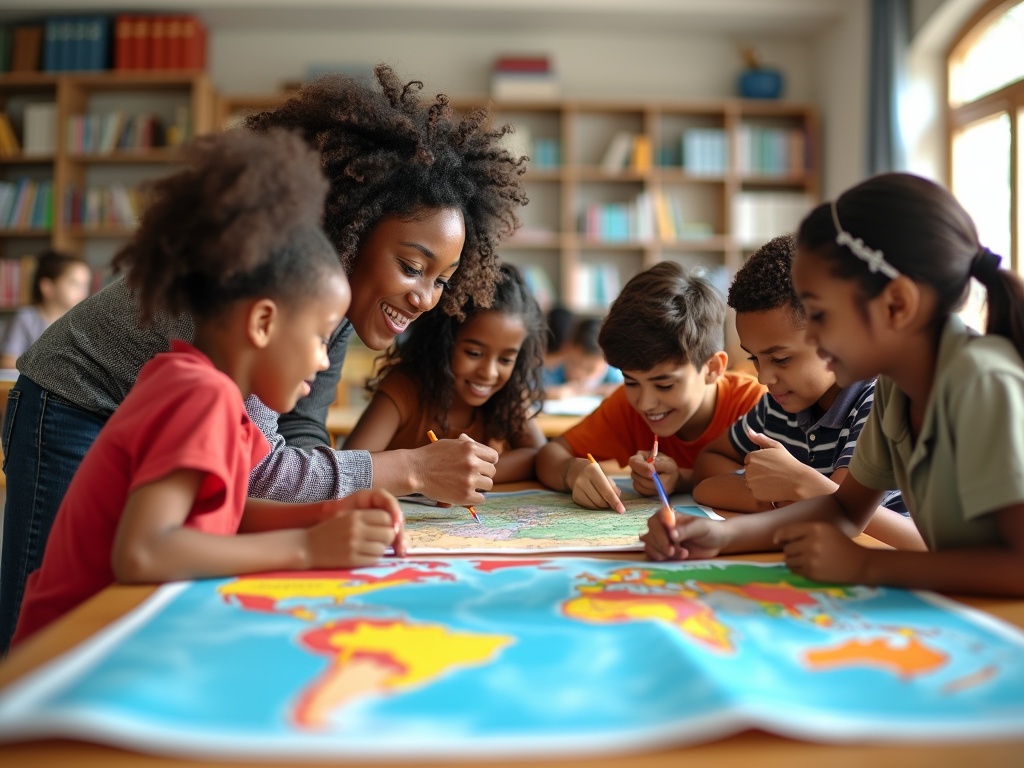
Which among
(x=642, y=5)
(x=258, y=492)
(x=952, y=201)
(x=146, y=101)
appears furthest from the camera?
(x=146, y=101)

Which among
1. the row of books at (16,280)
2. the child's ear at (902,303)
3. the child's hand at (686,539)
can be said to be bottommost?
the child's hand at (686,539)

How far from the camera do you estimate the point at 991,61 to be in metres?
4.62

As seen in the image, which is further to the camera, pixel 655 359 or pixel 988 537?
pixel 655 359

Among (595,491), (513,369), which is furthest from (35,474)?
(513,369)

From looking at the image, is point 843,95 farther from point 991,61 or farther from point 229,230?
point 229,230

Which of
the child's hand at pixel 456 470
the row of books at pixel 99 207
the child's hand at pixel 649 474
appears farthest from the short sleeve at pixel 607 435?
the row of books at pixel 99 207

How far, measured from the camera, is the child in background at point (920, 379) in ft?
2.82

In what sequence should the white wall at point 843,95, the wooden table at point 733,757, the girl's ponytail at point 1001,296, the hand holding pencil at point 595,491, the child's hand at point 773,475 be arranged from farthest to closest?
1. the white wall at point 843,95
2. the hand holding pencil at point 595,491
3. the child's hand at point 773,475
4. the girl's ponytail at point 1001,296
5. the wooden table at point 733,757

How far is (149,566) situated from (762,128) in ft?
19.6

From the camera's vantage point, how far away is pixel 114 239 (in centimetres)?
610

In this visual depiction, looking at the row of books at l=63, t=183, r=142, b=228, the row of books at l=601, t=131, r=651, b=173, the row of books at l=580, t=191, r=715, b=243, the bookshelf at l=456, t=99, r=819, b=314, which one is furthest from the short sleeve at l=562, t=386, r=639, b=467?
the row of books at l=63, t=183, r=142, b=228

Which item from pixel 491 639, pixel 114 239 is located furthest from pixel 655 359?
pixel 114 239

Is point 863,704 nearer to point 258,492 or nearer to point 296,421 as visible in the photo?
point 258,492

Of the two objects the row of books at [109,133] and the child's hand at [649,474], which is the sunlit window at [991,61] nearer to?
the child's hand at [649,474]
